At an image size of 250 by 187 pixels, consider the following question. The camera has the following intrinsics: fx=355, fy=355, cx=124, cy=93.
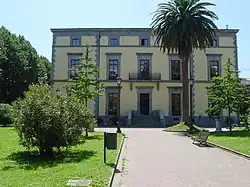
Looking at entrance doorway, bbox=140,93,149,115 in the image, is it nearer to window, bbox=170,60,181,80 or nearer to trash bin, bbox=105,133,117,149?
window, bbox=170,60,181,80

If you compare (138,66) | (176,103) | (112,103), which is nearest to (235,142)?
(176,103)

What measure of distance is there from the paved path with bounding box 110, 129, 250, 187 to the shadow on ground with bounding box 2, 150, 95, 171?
153 centimetres

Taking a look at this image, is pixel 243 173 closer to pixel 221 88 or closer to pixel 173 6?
pixel 221 88

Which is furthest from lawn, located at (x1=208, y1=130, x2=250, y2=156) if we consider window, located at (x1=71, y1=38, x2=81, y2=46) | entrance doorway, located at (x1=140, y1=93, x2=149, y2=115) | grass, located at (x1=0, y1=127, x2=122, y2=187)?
window, located at (x1=71, y1=38, x2=81, y2=46)

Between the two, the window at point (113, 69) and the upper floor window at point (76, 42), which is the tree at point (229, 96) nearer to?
→ the window at point (113, 69)

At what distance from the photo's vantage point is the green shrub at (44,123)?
1238 cm

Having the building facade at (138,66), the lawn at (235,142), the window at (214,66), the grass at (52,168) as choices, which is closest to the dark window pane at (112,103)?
the building facade at (138,66)

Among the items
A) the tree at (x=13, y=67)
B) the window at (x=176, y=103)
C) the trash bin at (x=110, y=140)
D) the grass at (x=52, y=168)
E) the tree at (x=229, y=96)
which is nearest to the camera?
the grass at (x=52, y=168)

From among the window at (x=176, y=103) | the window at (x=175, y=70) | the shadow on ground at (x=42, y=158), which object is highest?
the window at (x=175, y=70)

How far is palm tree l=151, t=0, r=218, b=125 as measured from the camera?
101 feet

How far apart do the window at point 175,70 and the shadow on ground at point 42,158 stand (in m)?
32.0

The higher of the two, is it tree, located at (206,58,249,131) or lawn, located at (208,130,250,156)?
tree, located at (206,58,249,131)

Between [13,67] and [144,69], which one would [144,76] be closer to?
[144,69]

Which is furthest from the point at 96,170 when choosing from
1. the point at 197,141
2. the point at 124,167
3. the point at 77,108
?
the point at 197,141
